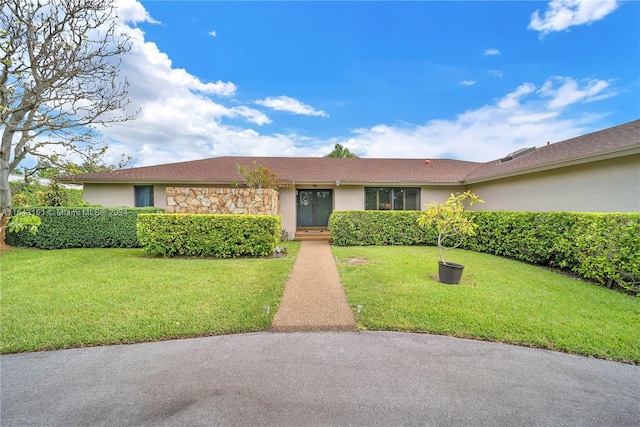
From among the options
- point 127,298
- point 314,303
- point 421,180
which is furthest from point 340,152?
point 127,298

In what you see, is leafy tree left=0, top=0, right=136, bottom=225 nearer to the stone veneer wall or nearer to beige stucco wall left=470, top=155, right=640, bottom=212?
the stone veneer wall

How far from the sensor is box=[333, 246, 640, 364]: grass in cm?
312

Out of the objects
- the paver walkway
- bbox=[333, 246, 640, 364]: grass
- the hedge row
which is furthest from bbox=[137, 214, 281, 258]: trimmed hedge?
the hedge row

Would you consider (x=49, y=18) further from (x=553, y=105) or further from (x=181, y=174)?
(x=553, y=105)

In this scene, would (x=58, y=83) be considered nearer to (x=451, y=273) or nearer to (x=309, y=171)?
A: (x=309, y=171)

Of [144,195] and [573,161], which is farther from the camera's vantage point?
[144,195]

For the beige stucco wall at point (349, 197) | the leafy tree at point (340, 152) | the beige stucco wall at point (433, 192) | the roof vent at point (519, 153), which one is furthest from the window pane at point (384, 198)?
the leafy tree at point (340, 152)

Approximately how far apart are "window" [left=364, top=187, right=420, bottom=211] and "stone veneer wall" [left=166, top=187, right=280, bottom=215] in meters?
5.56

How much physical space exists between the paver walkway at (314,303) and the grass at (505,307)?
0.27m

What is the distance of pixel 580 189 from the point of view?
714 centimetres

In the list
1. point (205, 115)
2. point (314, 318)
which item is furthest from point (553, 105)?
point (205, 115)

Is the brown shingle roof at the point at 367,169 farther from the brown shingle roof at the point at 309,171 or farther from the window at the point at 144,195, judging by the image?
the window at the point at 144,195

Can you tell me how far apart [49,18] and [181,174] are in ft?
19.8

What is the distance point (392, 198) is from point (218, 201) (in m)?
8.26
